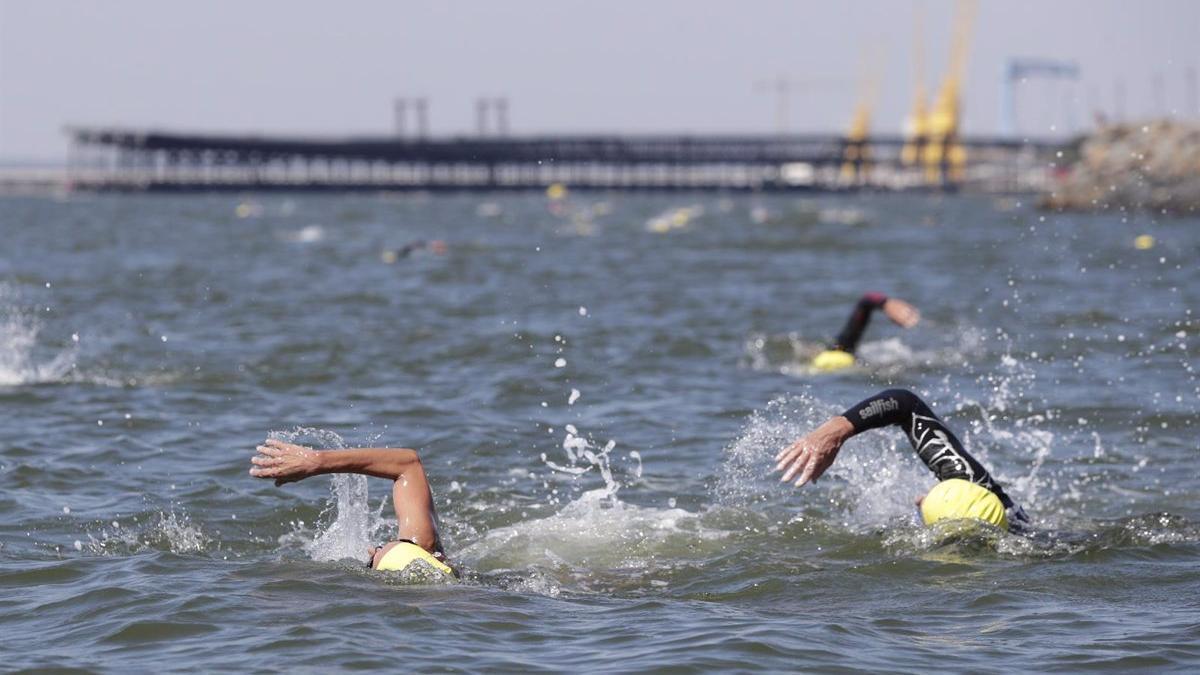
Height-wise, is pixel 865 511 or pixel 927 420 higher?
pixel 927 420

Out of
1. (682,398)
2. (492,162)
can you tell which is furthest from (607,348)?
(492,162)

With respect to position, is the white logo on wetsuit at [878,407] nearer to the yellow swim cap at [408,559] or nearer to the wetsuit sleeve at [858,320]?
the yellow swim cap at [408,559]

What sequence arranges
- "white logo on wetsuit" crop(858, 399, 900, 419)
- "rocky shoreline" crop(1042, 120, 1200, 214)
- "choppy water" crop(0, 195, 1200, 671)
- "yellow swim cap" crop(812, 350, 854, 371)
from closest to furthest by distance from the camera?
"choppy water" crop(0, 195, 1200, 671) < "white logo on wetsuit" crop(858, 399, 900, 419) < "yellow swim cap" crop(812, 350, 854, 371) < "rocky shoreline" crop(1042, 120, 1200, 214)

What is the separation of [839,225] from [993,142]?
11992 cm

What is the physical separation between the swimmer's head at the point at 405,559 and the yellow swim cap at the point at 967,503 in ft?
11.9

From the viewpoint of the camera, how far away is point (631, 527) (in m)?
13.0

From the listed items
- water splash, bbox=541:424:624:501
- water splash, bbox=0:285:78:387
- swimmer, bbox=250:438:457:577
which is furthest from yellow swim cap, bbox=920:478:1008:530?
water splash, bbox=0:285:78:387

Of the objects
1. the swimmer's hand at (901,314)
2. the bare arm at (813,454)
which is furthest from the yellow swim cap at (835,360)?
the bare arm at (813,454)

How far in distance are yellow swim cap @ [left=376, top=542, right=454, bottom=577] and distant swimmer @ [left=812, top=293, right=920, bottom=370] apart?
687 centimetres

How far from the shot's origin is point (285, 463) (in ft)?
32.9

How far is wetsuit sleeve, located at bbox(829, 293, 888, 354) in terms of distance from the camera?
727 inches

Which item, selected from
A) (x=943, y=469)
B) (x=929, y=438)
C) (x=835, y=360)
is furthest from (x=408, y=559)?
(x=835, y=360)

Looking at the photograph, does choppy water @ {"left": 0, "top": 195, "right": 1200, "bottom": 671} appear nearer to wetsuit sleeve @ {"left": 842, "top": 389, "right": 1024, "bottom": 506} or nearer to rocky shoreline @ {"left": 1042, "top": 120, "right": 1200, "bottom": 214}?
wetsuit sleeve @ {"left": 842, "top": 389, "right": 1024, "bottom": 506}

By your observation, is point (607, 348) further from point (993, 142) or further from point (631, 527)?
point (993, 142)
